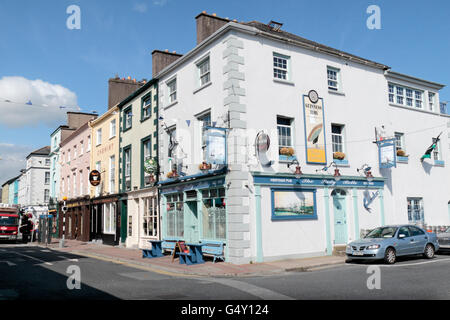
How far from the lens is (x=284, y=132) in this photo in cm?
1702

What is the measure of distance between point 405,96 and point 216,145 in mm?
12994

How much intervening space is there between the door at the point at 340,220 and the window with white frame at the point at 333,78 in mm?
5209

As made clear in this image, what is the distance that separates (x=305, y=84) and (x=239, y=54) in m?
3.60

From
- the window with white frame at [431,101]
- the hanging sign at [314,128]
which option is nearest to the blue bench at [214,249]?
the hanging sign at [314,128]

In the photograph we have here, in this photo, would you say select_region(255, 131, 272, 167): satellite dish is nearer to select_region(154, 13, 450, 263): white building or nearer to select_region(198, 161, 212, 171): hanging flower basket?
select_region(154, 13, 450, 263): white building

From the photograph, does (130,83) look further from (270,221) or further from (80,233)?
(270,221)

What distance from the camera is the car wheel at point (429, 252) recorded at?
15.5m

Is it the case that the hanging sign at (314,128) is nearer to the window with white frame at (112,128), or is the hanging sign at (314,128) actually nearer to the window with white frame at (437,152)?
the window with white frame at (437,152)

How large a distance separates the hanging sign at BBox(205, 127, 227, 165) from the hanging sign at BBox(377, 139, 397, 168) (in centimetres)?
864

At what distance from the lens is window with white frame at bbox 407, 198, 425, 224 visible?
20859mm

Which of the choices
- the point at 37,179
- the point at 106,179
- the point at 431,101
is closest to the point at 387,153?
the point at 431,101

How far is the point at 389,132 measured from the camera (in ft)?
68.2

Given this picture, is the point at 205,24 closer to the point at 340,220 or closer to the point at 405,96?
the point at 340,220
